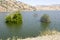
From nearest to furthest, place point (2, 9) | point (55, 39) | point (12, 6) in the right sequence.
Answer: point (55, 39) < point (2, 9) < point (12, 6)

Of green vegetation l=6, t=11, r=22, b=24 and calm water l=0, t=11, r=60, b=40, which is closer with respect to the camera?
calm water l=0, t=11, r=60, b=40

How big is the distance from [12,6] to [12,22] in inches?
4818

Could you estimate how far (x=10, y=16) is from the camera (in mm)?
53688

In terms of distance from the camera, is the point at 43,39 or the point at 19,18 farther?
the point at 19,18

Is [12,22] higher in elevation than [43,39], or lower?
lower

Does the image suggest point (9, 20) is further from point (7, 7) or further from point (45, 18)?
point (7, 7)

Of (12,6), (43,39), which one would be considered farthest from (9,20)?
(12,6)

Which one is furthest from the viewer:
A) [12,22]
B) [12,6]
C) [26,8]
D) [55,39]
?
[26,8]

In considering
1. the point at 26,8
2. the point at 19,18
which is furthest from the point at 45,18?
the point at 26,8

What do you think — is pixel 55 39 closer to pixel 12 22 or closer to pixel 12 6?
pixel 12 22

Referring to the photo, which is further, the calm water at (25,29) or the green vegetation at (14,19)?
the green vegetation at (14,19)

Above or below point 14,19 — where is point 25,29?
above

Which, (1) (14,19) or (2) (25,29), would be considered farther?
(1) (14,19)

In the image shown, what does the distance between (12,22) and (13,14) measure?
2.83m
